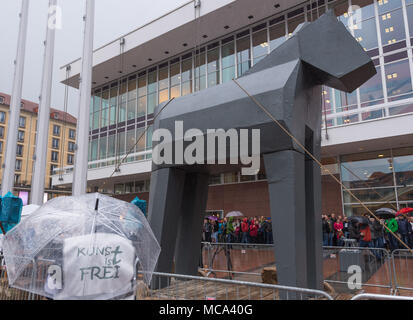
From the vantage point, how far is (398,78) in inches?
626

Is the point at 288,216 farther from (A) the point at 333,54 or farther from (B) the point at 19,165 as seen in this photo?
(B) the point at 19,165

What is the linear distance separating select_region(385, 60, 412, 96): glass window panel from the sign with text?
16834mm

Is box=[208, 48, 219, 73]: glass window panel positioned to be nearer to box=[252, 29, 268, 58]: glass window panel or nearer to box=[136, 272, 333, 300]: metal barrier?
box=[252, 29, 268, 58]: glass window panel

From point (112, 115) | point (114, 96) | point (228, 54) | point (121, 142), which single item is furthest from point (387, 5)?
point (112, 115)

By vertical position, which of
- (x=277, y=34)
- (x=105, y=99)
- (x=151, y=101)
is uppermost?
(x=277, y=34)

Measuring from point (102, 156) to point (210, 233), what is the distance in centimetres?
1397

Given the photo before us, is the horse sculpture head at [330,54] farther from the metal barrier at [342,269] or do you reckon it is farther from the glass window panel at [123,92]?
the glass window panel at [123,92]

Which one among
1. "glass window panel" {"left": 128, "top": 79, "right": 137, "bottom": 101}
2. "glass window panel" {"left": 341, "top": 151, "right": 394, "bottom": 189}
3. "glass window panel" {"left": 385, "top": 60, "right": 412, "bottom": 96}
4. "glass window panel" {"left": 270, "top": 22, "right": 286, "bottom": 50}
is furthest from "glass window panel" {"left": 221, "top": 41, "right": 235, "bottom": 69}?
"glass window panel" {"left": 341, "top": 151, "right": 394, "bottom": 189}

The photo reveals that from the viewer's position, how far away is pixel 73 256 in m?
2.85

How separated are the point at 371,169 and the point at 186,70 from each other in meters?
13.9

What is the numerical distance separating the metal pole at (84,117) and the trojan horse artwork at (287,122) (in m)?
5.72

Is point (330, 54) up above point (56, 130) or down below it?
below

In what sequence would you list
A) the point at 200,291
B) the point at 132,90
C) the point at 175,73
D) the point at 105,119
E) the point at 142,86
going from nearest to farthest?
the point at 200,291 < the point at 175,73 < the point at 142,86 < the point at 132,90 < the point at 105,119

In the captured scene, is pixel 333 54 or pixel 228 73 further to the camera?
pixel 228 73
